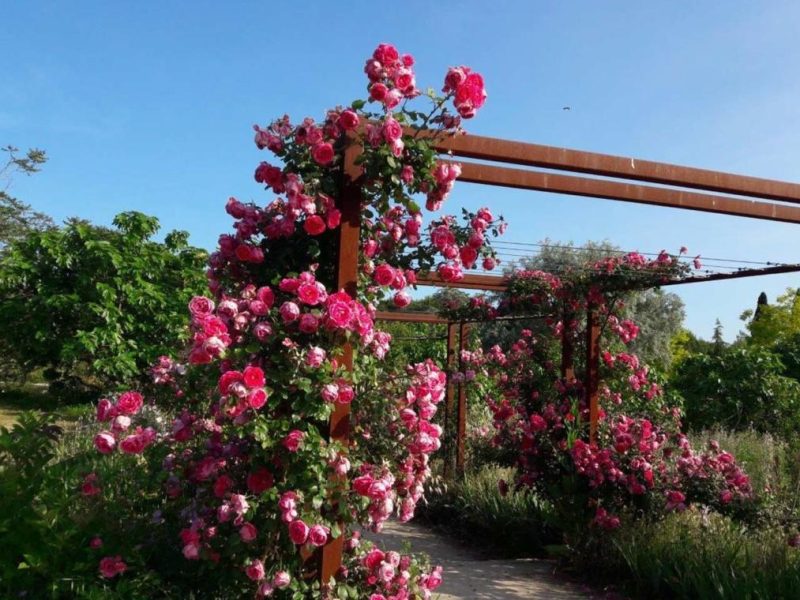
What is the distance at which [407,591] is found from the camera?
10.6ft

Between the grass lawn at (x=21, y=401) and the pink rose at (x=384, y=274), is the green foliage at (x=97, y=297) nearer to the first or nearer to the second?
the grass lawn at (x=21, y=401)

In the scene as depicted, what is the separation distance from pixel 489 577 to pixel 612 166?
9.86 ft

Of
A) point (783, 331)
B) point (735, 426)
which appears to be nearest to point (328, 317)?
point (735, 426)

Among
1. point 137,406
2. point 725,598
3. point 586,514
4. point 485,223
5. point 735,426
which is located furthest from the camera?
point 735,426

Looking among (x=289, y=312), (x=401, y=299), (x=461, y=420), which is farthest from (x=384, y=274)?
(x=461, y=420)

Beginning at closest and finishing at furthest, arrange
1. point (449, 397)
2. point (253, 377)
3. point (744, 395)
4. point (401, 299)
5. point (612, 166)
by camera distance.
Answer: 1. point (253, 377)
2. point (401, 299)
3. point (612, 166)
4. point (449, 397)
5. point (744, 395)

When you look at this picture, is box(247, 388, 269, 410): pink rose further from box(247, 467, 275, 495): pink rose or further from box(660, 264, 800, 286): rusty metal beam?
box(660, 264, 800, 286): rusty metal beam

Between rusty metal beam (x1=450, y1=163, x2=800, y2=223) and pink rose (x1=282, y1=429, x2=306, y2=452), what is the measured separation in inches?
63.7

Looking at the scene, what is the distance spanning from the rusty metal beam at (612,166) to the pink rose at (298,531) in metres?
1.84

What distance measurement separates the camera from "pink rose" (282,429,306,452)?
2.81m

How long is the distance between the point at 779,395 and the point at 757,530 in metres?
7.46

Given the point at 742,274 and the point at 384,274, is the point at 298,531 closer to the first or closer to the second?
the point at 384,274

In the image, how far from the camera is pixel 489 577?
5.02 m

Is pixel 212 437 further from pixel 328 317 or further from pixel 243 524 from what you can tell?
pixel 328 317
